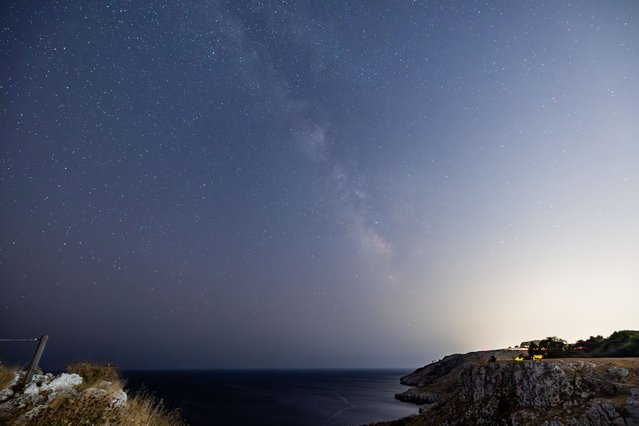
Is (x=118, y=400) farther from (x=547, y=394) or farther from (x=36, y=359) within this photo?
(x=547, y=394)

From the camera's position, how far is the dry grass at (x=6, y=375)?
1224 cm

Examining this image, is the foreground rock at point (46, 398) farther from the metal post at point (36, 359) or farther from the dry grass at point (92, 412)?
the metal post at point (36, 359)

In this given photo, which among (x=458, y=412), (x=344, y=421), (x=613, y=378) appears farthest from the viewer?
(x=344, y=421)

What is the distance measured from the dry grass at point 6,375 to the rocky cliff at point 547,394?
106ft

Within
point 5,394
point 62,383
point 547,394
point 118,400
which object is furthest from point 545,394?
point 5,394

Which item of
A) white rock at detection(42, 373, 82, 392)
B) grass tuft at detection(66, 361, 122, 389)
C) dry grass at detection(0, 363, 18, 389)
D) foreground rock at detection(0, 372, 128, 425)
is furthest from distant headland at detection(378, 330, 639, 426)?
dry grass at detection(0, 363, 18, 389)

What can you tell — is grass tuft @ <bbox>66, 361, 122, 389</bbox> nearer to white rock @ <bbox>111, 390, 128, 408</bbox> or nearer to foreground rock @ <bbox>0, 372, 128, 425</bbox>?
Result: foreground rock @ <bbox>0, 372, 128, 425</bbox>

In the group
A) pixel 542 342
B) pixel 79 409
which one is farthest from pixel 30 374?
pixel 542 342

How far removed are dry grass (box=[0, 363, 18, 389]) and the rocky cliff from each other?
32.3 meters

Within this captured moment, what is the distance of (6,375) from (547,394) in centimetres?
3460

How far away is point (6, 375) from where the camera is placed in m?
12.7

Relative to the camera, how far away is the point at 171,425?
13602mm

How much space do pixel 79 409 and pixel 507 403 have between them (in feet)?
103

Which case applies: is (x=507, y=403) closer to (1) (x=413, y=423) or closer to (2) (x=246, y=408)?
(1) (x=413, y=423)
